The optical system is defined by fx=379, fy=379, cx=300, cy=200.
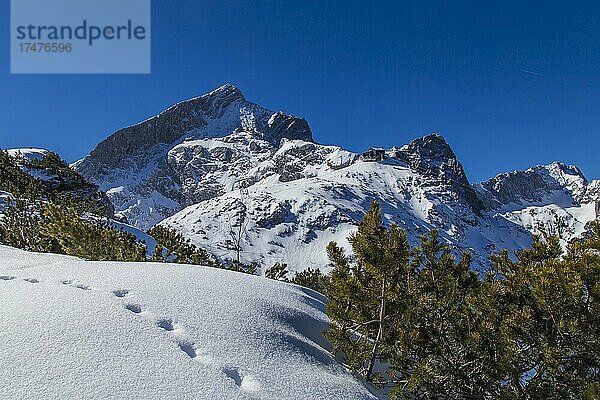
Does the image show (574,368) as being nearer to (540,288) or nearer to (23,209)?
(540,288)

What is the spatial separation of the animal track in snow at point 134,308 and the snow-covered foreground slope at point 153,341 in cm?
1

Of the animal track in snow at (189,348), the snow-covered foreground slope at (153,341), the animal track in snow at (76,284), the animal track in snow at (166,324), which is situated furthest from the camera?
the animal track in snow at (76,284)

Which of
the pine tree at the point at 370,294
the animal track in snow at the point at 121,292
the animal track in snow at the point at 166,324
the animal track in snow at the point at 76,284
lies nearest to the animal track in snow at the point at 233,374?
the animal track in snow at the point at 166,324

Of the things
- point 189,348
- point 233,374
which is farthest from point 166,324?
point 233,374

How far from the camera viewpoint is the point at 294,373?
5.02 m

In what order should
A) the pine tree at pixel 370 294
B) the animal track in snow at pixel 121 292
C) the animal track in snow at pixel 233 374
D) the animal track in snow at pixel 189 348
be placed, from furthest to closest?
1. the animal track in snow at pixel 121 292
2. the pine tree at pixel 370 294
3. the animal track in snow at pixel 189 348
4. the animal track in snow at pixel 233 374

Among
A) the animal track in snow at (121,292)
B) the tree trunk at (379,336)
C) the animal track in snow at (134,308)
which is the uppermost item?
the animal track in snow at (121,292)

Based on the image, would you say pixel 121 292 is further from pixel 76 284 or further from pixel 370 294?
pixel 370 294

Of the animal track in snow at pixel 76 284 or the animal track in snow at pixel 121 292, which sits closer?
the animal track in snow at pixel 121 292

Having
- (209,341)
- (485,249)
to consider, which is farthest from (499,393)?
(485,249)

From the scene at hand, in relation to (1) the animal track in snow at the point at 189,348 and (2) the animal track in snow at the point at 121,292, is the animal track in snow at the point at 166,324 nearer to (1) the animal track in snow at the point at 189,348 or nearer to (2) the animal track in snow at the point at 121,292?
(1) the animal track in snow at the point at 189,348

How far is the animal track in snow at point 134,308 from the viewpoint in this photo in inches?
226

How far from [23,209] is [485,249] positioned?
18858 centimetres

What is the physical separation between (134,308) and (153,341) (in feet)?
3.77
